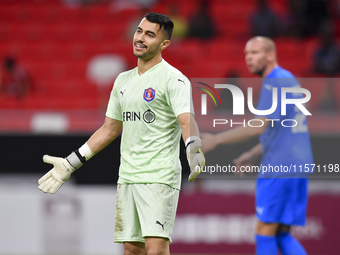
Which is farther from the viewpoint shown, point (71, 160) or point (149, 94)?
point (71, 160)

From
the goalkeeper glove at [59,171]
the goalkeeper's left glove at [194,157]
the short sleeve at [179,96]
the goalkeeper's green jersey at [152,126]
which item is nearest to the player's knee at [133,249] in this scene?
the goalkeeper's green jersey at [152,126]

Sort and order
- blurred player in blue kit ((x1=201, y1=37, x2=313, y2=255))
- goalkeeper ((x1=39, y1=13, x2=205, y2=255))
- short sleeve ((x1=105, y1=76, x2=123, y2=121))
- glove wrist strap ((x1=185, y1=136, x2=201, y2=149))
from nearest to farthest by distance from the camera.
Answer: glove wrist strap ((x1=185, y1=136, x2=201, y2=149)), goalkeeper ((x1=39, y1=13, x2=205, y2=255)), short sleeve ((x1=105, y1=76, x2=123, y2=121)), blurred player in blue kit ((x1=201, y1=37, x2=313, y2=255))

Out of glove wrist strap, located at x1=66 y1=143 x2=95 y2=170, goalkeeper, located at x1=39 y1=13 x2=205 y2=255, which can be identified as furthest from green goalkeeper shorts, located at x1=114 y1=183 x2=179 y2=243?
glove wrist strap, located at x1=66 y1=143 x2=95 y2=170

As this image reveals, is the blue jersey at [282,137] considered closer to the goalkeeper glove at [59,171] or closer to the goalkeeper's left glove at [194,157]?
the goalkeeper's left glove at [194,157]

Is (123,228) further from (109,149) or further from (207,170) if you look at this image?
(109,149)

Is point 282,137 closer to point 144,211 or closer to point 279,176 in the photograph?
point 279,176

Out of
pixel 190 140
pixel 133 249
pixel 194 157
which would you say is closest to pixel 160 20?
pixel 190 140

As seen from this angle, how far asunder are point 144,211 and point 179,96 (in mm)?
789

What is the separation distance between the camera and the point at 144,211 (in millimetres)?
3701

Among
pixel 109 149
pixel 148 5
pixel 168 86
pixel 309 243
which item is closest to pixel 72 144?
pixel 109 149

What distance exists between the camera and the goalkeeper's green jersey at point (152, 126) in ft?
12.2

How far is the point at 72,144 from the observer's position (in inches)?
284

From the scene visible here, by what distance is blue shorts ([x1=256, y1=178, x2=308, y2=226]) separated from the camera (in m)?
4.68

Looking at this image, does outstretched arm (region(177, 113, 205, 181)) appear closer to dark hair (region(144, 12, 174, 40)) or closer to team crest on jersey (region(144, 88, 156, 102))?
team crest on jersey (region(144, 88, 156, 102))
